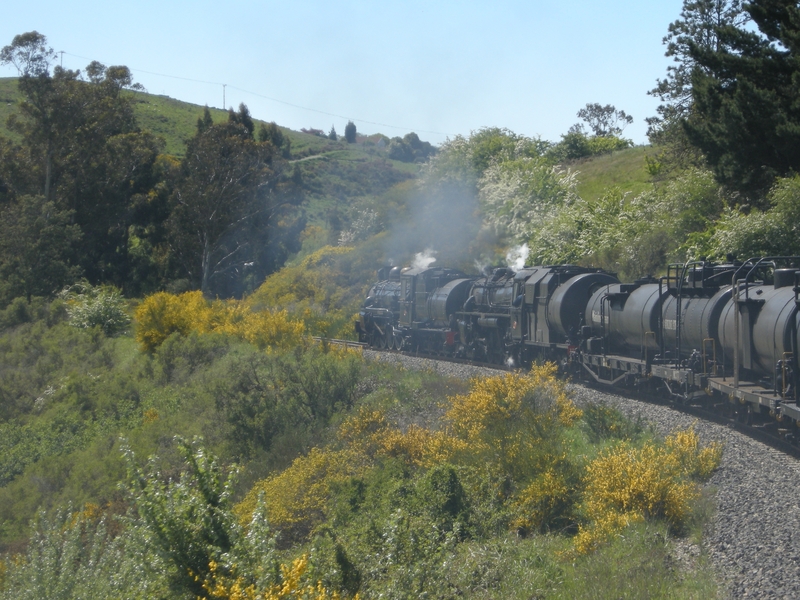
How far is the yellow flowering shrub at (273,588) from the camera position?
5.58m

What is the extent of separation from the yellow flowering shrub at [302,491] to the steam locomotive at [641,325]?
20.6 feet

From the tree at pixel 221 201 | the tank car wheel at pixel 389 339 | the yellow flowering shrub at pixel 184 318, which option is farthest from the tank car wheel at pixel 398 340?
the tree at pixel 221 201

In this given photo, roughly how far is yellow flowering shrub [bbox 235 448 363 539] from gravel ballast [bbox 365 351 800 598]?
5234 millimetres

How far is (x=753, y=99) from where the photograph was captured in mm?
20828

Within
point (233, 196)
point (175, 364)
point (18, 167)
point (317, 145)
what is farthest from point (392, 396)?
point (317, 145)

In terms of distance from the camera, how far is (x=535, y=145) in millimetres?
53719

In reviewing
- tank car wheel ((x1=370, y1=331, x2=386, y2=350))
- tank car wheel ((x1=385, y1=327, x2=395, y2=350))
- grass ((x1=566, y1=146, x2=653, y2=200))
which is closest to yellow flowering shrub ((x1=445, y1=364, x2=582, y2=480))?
tank car wheel ((x1=385, y1=327, x2=395, y2=350))

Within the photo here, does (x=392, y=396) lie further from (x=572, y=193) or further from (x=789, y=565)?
(x=572, y=193)

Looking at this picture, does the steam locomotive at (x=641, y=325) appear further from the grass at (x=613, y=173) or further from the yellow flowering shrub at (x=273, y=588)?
the grass at (x=613, y=173)

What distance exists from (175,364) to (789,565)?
23175mm

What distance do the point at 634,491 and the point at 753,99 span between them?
15538 millimetres

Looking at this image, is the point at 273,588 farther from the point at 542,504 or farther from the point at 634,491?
the point at 542,504

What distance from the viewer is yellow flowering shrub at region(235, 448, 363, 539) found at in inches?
467

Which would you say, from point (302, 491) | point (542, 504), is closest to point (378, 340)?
point (302, 491)
